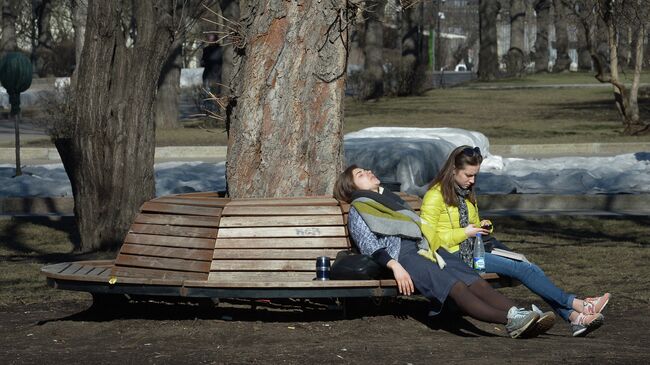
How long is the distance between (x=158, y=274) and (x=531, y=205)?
26.8 ft

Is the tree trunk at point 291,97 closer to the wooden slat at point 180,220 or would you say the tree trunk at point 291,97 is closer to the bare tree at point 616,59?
the wooden slat at point 180,220

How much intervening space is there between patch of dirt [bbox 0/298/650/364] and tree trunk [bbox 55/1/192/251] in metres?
3.01

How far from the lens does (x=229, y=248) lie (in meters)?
7.51

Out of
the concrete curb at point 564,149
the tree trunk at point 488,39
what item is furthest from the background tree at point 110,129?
the tree trunk at point 488,39

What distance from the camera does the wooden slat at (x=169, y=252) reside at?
24.8 ft

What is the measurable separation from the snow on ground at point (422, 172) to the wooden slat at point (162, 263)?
8653 millimetres

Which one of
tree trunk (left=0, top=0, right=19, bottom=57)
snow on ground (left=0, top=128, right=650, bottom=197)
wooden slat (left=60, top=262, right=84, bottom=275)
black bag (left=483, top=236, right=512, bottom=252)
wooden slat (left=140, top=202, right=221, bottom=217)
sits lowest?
snow on ground (left=0, top=128, right=650, bottom=197)

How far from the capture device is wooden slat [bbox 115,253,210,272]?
7.53 meters

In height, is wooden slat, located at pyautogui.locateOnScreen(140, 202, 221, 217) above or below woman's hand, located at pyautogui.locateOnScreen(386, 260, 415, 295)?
above

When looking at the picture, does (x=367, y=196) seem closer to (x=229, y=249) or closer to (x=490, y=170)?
(x=229, y=249)

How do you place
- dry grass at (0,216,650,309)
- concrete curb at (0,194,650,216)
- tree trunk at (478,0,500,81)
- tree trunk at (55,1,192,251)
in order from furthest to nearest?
1. tree trunk at (478,0,500,81)
2. concrete curb at (0,194,650,216)
3. tree trunk at (55,1,192,251)
4. dry grass at (0,216,650,309)

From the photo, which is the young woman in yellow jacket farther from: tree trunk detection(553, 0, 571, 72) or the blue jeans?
tree trunk detection(553, 0, 571, 72)

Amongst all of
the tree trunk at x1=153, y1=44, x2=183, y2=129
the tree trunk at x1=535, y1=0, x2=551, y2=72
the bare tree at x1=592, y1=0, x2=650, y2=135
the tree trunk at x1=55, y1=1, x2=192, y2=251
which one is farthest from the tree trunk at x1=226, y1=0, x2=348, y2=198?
the tree trunk at x1=535, y1=0, x2=551, y2=72

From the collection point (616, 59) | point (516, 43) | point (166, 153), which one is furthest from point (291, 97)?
point (516, 43)
